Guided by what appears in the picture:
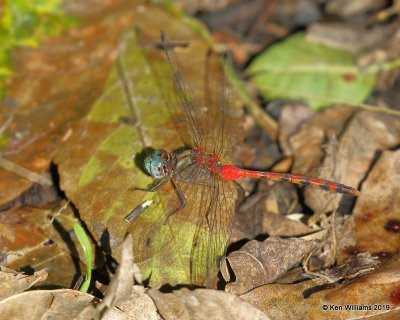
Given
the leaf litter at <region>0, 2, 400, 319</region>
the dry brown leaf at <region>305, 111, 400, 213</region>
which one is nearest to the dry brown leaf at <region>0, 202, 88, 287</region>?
the leaf litter at <region>0, 2, 400, 319</region>

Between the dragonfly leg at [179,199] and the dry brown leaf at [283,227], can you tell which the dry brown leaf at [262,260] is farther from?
the dragonfly leg at [179,199]

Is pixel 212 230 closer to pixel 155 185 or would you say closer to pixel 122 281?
pixel 155 185

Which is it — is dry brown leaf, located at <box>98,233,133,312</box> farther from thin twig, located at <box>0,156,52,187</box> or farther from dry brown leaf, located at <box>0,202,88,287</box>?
thin twig, located at <box>0,156,52,187</box>

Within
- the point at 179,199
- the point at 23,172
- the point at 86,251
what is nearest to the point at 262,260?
the point at 179,199

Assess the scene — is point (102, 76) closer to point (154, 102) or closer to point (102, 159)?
point (154, 102)

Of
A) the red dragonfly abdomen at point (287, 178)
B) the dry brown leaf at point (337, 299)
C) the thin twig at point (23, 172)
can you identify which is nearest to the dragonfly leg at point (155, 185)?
the red dragonfly abdomen at point (287, 178)

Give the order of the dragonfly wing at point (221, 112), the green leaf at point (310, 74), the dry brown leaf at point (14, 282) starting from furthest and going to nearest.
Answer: the green leaf at point (310, 74) < the dragonfly wing at point (221, 112) < the dry brown leaf at point (14, 282)
